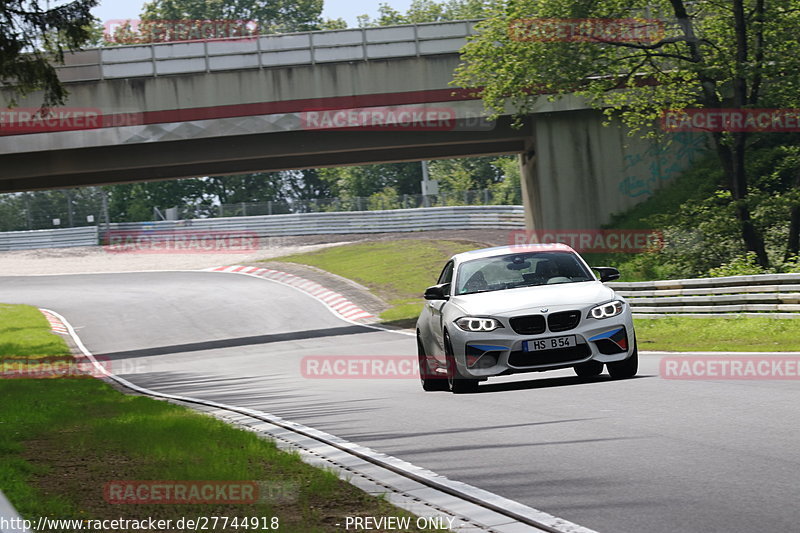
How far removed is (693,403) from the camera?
10.7m

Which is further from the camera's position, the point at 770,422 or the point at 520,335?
the point at 520,335

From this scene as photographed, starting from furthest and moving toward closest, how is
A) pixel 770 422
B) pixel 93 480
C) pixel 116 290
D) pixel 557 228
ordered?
1. pixel 116 290
2. pixel 557 228
3. pixel 770 422
4. pixel 93 480

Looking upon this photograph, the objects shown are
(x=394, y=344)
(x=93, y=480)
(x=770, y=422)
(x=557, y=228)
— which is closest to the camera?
(x=93, y=480)

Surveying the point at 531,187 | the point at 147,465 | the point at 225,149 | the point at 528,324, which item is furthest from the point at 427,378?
the point at 531,187

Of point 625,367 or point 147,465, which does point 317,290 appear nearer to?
point 625,367

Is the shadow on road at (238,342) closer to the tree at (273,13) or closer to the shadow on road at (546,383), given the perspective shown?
the shadow on road at (546,383)

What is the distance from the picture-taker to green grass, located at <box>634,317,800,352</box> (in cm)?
1805

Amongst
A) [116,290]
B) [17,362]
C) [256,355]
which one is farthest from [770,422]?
[116,290]

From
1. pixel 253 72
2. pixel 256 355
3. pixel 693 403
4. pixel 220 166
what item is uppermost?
pixel 253 72

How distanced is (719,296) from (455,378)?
11640mm

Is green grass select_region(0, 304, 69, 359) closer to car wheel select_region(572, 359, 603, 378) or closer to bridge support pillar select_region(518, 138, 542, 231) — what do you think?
bridge support pillar select_region(518, 138, 542, 231)

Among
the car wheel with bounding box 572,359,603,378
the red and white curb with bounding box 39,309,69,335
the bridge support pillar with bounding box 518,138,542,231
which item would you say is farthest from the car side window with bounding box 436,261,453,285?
the red and white curb with bounding box 39,309,69,335

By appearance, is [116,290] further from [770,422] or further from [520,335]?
[770,422]

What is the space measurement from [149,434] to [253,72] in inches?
1028
